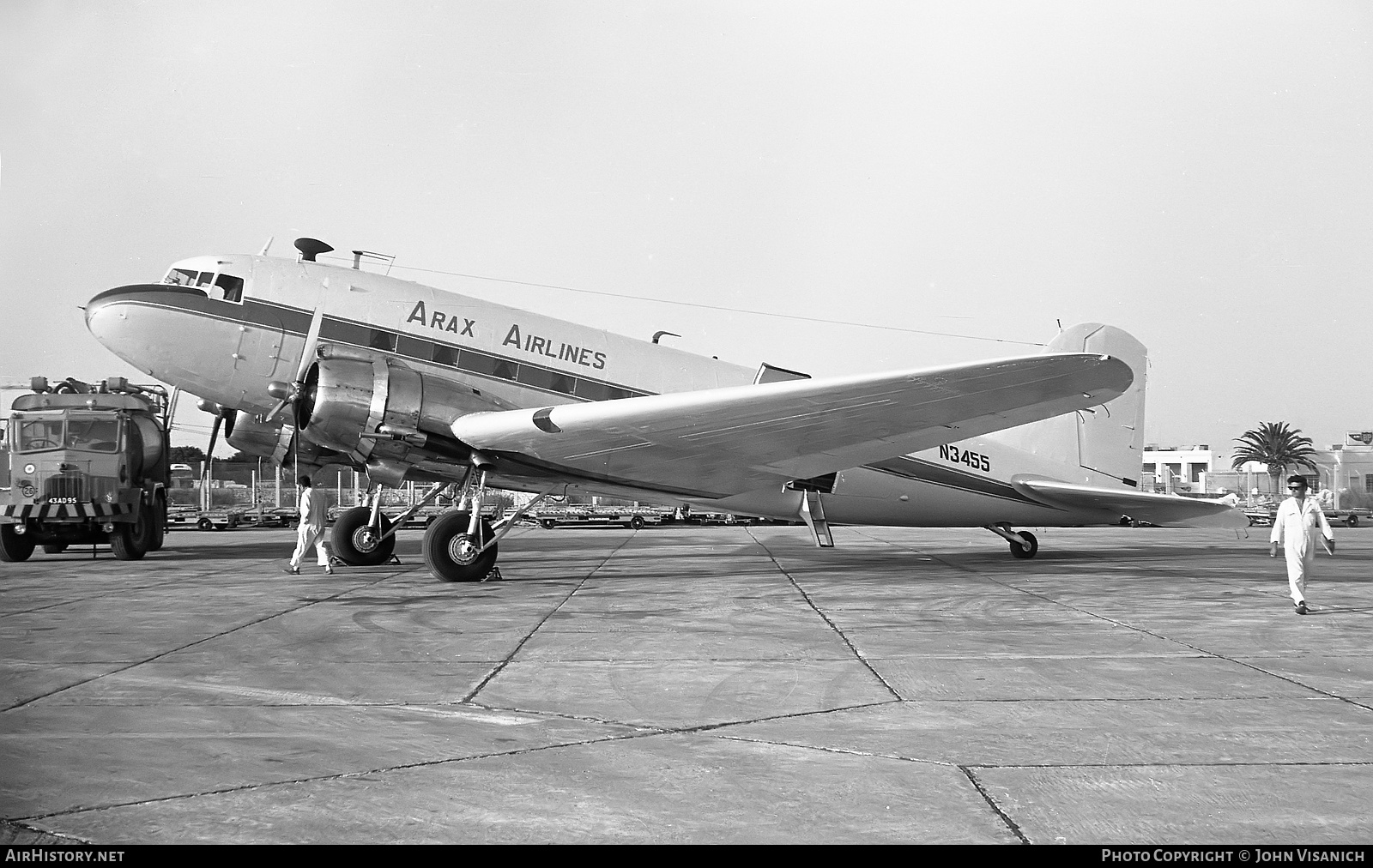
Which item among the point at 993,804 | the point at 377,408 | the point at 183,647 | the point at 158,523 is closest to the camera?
the point at 993,804

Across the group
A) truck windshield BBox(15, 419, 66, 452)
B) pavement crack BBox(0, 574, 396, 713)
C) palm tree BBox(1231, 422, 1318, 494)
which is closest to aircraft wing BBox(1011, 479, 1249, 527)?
pavement crack BBox(0, 574, 396, 713)

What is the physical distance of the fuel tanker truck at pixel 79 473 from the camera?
54.6 ft

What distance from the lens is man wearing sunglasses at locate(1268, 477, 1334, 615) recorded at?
9.12 m

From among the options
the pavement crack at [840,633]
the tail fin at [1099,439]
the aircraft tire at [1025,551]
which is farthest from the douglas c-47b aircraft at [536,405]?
the pavement crack at [840,633]

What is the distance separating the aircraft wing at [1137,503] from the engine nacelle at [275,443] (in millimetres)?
11180

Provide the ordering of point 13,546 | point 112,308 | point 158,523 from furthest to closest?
point 158,523, point 13,546, point 112,308

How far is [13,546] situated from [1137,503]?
1914 cm

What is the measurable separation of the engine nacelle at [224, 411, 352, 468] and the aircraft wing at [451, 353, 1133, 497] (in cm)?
325

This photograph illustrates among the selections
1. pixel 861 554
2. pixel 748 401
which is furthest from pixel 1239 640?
pixel 861 554

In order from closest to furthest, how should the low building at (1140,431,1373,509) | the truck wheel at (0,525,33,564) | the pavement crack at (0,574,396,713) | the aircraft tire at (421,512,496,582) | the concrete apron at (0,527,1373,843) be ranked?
the concrete apron at (0,527,1373,843) → the pavement crack at (0,574,396,713) → the aircraft tire at (421,512,496,582) → the truck wheel at (0,525,33,564) → the low building at (1140,431,1373,509)

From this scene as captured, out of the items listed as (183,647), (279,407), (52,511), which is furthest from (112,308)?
(183,647)

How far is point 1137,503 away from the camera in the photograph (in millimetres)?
15594

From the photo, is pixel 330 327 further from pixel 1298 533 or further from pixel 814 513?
pixel 1298 533

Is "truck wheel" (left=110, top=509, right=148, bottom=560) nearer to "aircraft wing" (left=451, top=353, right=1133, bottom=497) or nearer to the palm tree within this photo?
"aircraft wing" (left=451, top=353, right=1133, bottom=497)
